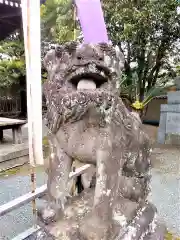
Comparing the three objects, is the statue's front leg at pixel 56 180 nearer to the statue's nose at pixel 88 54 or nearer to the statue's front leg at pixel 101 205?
the statue's front leg at pixel 101 205

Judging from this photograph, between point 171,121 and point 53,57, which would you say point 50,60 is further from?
point 171,121

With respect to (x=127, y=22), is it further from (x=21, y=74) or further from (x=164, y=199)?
(x=21, y=74)

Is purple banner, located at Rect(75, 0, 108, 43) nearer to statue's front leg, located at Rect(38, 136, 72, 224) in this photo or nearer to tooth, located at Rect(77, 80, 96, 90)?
tooth, located at Rect(77, 80, 96, 90)

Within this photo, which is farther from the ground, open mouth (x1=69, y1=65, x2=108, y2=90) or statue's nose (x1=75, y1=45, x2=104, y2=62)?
statue's nose (x1=75, y1=45, x2=104, y2=62)

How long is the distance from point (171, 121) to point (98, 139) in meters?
4.58

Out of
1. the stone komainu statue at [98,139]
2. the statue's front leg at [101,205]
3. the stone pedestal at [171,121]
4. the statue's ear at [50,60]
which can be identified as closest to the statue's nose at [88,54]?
the stone komainu statue at [98,139]

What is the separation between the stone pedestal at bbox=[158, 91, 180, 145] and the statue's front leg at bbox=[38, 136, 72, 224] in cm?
447

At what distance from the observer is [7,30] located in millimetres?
8719

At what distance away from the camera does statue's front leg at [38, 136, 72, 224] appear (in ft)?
4.21

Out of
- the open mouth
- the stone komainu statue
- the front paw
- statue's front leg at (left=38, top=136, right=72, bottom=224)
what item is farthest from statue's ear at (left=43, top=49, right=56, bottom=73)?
the front paw

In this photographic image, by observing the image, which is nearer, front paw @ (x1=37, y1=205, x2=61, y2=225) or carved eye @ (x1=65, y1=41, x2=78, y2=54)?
carved eye @ (x1=65, y1=41, x2=78, y2=54)

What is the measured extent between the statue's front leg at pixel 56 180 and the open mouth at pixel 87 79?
0.32 meters

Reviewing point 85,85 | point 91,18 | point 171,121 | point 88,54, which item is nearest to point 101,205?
point 85,85

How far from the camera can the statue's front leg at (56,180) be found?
1.28m
